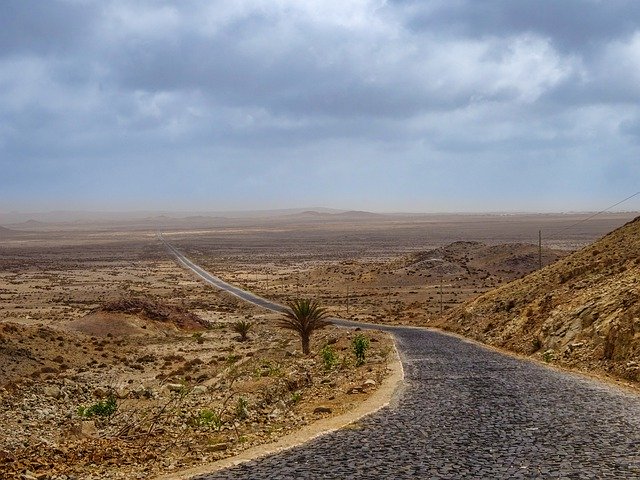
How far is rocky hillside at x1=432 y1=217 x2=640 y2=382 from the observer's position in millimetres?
18547

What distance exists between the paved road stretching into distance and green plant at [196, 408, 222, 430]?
2.70 m

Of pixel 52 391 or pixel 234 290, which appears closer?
pixel 52 391

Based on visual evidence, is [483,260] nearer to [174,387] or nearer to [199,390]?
[174,387]

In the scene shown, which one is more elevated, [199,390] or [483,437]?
[483,437]

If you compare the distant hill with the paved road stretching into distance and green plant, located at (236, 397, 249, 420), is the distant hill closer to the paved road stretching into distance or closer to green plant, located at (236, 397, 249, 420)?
the paved road stretching into distance

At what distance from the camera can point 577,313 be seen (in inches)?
893

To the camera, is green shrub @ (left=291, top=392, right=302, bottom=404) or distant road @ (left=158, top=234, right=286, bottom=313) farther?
distant road @ (left=158, top=234, right=286, bottom=313)

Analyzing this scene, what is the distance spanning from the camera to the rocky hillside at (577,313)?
18547 mm

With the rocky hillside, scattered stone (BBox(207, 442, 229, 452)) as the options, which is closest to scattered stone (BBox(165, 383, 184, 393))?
scattered stone (BBox(207, 442, 229, 452))


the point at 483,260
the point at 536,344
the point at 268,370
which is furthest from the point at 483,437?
the point at 483,260

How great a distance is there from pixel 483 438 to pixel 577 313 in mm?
13781

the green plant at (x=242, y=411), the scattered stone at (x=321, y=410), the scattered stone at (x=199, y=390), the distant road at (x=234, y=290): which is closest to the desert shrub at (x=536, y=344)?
the scattered stone at (x=321, y=410)

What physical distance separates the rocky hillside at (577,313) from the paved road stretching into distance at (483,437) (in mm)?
2908

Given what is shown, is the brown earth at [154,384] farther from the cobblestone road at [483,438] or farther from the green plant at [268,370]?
the cobblestone road at [483,438]
